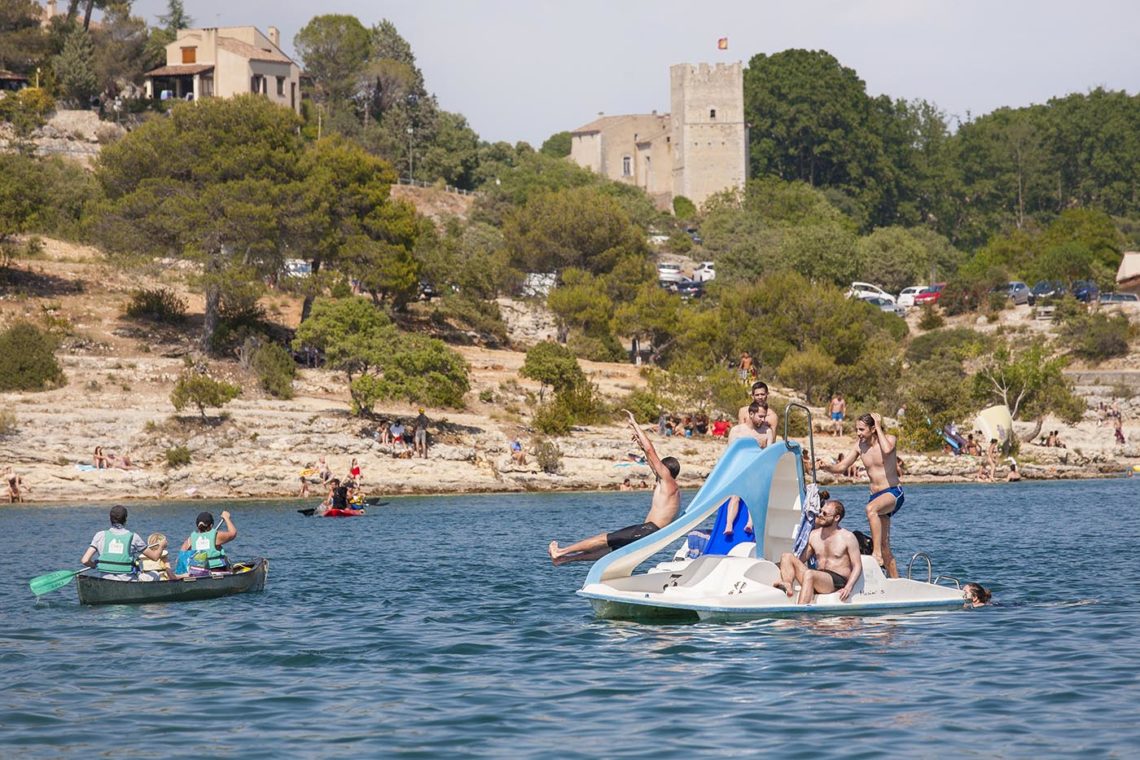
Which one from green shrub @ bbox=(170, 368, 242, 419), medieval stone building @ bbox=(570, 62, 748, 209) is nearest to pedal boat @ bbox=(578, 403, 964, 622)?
green shrub @ bbox=(170, 368, 242, 419)

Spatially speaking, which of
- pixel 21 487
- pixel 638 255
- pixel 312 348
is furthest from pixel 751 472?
pixel 638 255

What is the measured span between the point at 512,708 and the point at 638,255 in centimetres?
6056

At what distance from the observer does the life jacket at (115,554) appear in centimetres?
2011

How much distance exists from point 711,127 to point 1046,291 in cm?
4667

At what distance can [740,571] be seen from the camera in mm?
16891

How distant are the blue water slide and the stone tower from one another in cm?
10754

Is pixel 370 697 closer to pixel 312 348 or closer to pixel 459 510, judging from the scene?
pixel 459 510

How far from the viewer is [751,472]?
17.1 metres

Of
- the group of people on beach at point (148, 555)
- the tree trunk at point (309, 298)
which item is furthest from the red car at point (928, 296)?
the group of people on beach at point (148, 555)

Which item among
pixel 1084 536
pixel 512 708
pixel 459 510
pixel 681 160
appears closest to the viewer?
pixel 512 708

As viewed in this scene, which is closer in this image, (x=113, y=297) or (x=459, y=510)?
(x=459, y=510)

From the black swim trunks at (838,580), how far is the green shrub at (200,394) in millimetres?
30124

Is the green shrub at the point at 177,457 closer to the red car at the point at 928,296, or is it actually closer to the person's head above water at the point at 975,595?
the person's head above water at the point at 975,595

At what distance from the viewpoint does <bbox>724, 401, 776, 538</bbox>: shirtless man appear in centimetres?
1719
